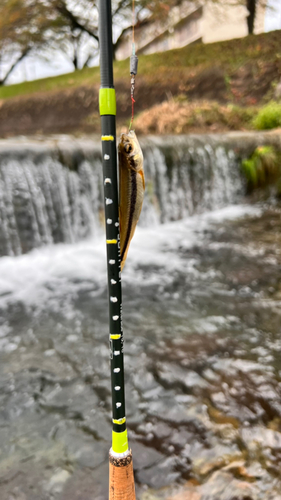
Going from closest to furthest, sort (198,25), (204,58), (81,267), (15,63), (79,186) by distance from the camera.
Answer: (81,267) → (79,186) → (204,58) → (15,63) → (198,25)

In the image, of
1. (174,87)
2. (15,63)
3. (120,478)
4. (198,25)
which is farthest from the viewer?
(198,25)

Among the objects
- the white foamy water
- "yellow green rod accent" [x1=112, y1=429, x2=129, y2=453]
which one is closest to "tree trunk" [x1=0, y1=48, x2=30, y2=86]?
the white foamy water

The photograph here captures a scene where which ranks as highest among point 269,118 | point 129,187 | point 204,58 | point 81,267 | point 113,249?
point 204,58

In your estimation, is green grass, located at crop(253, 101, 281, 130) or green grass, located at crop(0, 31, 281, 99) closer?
green grass, located at crop(253, 101, 281, 130)

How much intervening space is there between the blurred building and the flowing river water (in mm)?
16961

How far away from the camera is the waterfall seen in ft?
19.8

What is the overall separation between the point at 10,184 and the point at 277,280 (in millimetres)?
4292

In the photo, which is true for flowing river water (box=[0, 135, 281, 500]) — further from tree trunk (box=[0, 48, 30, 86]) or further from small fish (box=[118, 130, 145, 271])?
tree trunk (box=[0, 48, 30, 86])

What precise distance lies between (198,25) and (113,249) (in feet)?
113

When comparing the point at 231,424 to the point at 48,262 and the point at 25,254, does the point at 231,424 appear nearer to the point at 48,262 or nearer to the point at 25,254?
the point at 48,262

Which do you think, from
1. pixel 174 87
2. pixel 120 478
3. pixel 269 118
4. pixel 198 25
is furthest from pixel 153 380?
pixel 198 25

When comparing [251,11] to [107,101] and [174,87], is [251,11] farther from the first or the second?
[107,101]

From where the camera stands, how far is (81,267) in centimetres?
540

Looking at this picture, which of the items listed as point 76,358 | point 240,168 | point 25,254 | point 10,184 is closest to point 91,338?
point 76,358
